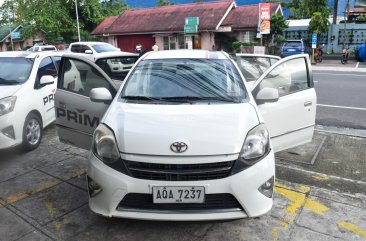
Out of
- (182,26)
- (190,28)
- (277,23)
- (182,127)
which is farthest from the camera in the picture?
(182,26)

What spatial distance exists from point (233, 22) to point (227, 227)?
27879 millimetres

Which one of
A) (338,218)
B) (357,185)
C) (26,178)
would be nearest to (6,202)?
(26,178)

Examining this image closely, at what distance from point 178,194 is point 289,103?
2160 millimetres

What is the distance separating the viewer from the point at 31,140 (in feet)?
17.9

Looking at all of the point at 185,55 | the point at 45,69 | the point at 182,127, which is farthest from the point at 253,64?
the point at 45,69

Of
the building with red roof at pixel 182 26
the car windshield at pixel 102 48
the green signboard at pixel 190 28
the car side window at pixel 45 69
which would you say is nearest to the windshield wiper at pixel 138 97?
the car side window at pixel 45 69

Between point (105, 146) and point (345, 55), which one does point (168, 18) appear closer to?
point (345, 55)

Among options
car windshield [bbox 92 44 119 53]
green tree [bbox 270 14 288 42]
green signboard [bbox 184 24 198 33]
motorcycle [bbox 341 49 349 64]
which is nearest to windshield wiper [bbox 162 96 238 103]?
car windshield [bbox 92 44 119 53]

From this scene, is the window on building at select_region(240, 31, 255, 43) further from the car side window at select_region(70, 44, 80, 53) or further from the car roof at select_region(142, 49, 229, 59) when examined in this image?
the car roof at select_region(142, 49, 229, 59)

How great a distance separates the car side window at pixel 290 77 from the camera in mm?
4539

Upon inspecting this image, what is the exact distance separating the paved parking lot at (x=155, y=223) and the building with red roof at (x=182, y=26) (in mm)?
25474

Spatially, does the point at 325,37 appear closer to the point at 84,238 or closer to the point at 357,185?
the point at 357,185

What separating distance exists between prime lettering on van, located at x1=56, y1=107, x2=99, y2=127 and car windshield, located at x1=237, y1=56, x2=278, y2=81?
2581 millimetres

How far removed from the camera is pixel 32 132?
5.48 m
